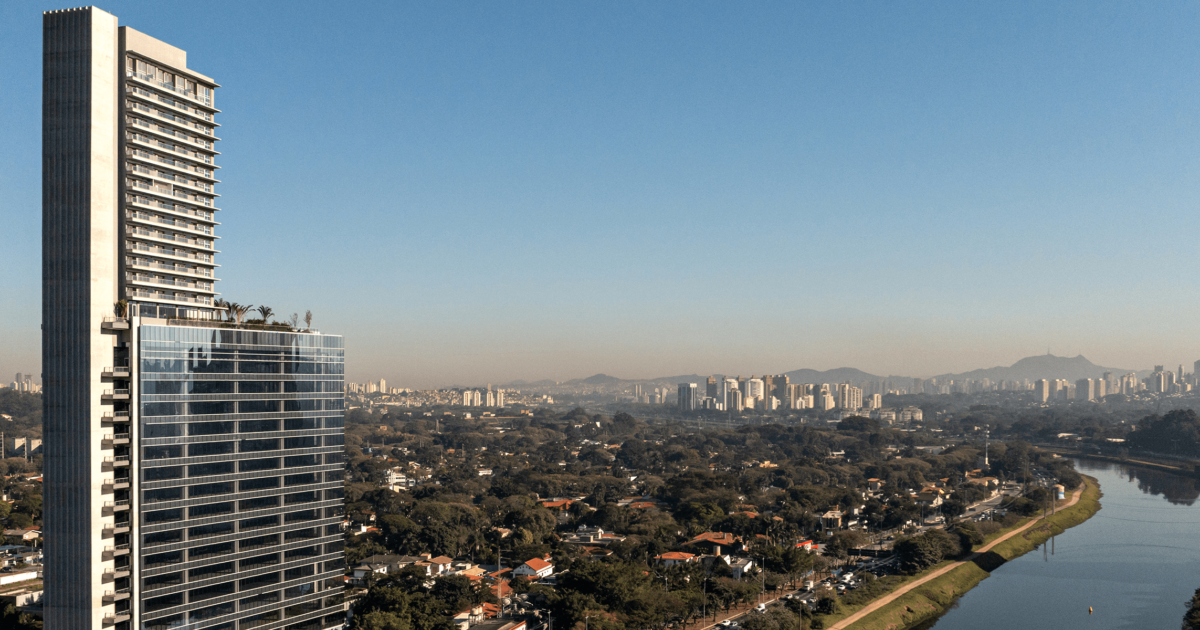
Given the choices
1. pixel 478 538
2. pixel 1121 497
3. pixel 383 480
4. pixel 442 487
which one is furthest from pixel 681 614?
pixel 1121 497

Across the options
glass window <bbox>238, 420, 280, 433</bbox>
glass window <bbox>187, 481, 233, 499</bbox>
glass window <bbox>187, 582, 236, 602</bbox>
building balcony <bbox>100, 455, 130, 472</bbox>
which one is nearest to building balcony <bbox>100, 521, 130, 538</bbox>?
building balcony <bbox>100, 455, 130, 472</bbox>

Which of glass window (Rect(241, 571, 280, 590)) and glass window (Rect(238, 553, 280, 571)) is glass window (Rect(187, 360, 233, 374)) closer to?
glass window (Rect(238, 553, 280, 571))

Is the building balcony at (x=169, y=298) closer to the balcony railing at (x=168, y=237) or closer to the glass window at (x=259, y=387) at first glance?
the balcony railing at (x=168, y=237)

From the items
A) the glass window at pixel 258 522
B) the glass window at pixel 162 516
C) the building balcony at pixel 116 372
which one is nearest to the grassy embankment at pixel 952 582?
the glass window at pixel 258 522

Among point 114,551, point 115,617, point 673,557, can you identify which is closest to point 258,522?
point 114,551

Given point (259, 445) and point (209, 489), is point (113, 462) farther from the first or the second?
point (259, 445)

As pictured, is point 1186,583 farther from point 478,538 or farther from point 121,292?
point 121,292

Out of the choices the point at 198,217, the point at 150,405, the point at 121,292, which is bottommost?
the point at 150,405
